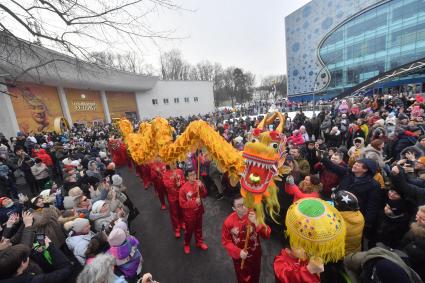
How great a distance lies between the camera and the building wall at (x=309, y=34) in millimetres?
31406

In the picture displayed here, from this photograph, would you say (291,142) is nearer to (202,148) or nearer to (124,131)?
(202,148)

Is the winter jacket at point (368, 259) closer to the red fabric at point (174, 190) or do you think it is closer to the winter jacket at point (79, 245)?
the winter jacket at point (79, 245)

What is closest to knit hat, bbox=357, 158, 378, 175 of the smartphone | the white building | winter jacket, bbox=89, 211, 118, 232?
winter jacket, bbox=89, 211, 118, 232

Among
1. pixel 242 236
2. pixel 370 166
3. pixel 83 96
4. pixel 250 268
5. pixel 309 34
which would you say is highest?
pixel 309 34

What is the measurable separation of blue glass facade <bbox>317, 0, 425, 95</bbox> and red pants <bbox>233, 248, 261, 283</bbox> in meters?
33.4

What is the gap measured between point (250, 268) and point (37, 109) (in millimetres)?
19855

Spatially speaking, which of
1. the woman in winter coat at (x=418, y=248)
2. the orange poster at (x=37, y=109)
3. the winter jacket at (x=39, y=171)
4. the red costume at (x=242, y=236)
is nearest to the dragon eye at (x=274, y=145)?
the red costume at (x=242, y=236)

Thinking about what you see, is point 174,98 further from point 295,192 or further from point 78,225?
point 78,225

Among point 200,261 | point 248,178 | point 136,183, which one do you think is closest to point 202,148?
point 248,178

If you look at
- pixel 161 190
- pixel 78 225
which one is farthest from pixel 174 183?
pixel 78 225

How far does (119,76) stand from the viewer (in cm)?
2444

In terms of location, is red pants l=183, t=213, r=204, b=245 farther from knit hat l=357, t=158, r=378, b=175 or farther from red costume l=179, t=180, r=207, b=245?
knit hat l=357, t=158, r=378, b=175

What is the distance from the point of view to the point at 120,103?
27.7 meters

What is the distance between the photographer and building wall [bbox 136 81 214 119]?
30.6 metres
